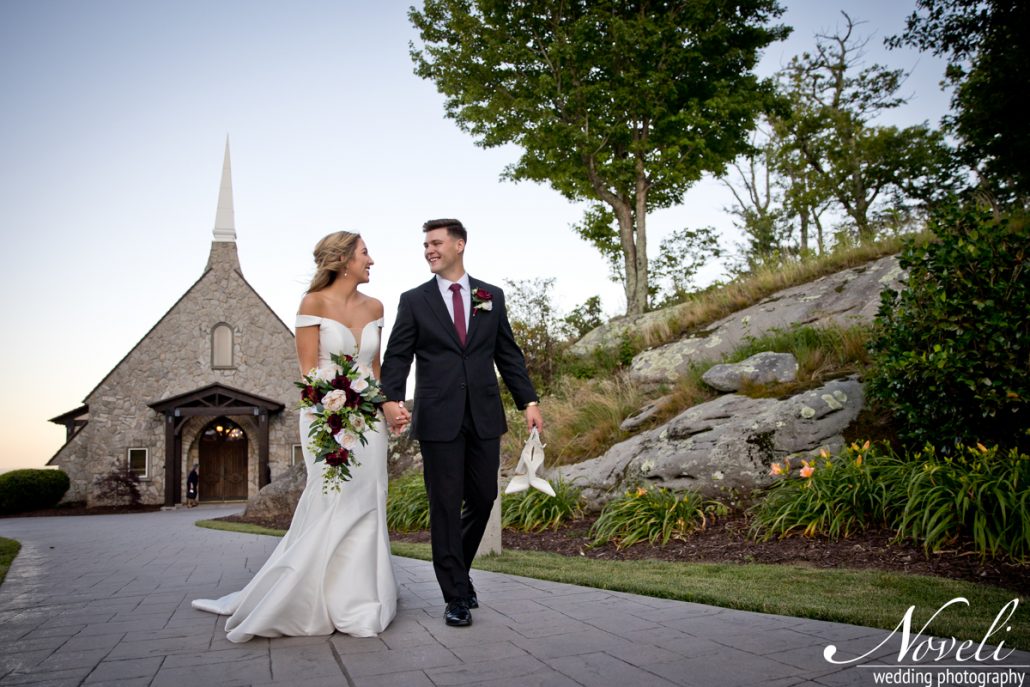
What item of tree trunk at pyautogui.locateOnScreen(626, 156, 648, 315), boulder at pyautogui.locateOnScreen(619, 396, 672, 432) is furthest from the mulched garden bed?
tree trunk at pyautogui.locateOnScreen(626, 156, 648, 315)

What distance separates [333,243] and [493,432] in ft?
4.87

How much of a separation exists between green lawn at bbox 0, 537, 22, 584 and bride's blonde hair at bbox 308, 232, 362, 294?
4.75 m

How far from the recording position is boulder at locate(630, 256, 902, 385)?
412 inches

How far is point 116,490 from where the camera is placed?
22.3 m

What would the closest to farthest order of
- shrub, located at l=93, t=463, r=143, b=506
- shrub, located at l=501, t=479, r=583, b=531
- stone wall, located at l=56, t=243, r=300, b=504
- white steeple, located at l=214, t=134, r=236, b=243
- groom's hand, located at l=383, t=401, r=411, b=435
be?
groom's hand, located at l=383, t=401, r=411, b=435, shrub, located at l=501, t=479, r=583, b=531, shrub, located at l=93, t=463, r=143, b=506, stone wall, located at l=56, t=243, r=300, b=504, white steeple, located at l=214, t=134, r=236, b=243

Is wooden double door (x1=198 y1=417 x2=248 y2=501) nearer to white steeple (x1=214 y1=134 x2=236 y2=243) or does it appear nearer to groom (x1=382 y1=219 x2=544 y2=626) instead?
white steeple (x1=214 y1=134 x2=236 y2=243)

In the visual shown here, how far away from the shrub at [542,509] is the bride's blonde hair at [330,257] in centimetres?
495

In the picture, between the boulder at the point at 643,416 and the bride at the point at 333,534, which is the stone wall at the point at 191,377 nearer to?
the boulder at the point at 643,416

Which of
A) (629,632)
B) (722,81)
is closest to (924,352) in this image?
(629,632)

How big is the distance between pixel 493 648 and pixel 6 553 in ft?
28.2

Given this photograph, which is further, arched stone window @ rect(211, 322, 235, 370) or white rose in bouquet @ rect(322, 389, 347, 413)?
arched stone window @ rect(211, 322, 235, 370)

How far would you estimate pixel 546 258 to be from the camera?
1566 cm

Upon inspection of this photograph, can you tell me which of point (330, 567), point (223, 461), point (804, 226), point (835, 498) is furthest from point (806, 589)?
point (223, 461)

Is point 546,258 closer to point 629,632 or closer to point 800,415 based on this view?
point 800,415
